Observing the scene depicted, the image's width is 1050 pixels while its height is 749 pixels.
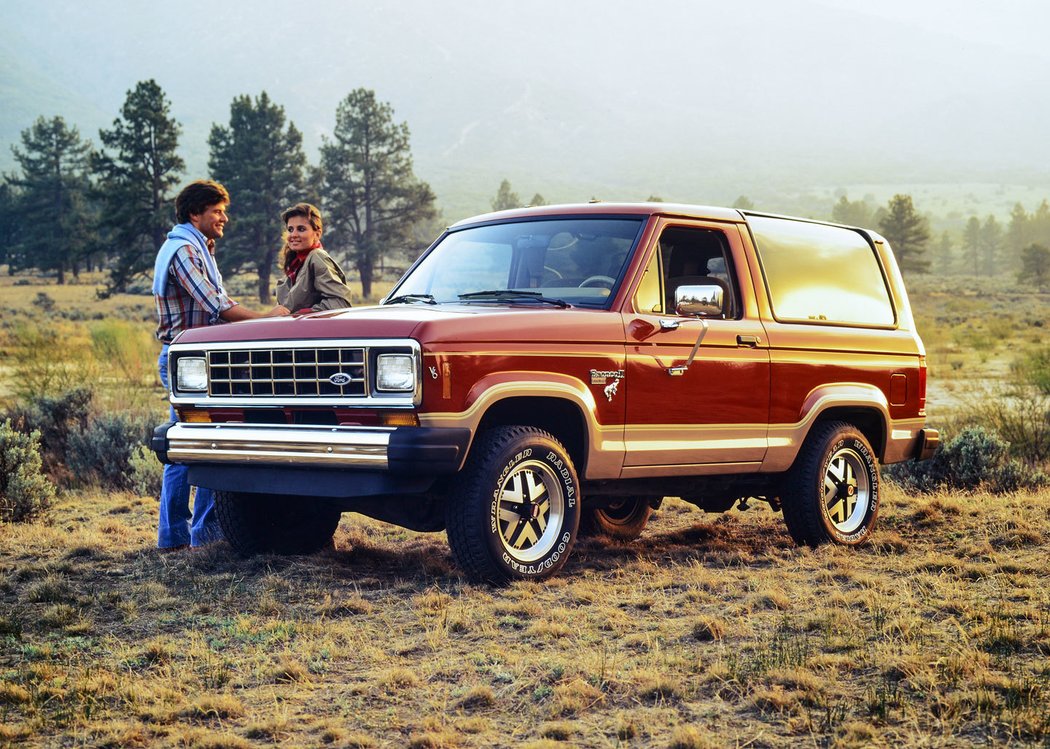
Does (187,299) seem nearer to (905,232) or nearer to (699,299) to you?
(699,299)

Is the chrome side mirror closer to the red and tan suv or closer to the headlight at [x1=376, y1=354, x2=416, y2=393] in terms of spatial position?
the red and tan suv

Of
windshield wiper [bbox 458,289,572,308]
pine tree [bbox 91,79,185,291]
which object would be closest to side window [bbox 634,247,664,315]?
windshield wiper [bbox 458,289,572,308]

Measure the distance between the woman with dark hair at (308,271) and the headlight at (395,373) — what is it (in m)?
1.62

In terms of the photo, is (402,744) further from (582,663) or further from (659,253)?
(659,253)

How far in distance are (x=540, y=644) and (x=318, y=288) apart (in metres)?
3.16

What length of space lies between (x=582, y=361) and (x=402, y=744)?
8.97 feet

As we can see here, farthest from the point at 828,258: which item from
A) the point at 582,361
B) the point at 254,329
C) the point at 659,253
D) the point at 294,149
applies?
the point at 294,149

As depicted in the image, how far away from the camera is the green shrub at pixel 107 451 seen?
38.1 ft

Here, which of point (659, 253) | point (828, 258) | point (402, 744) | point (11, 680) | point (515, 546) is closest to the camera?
point (402, 744)

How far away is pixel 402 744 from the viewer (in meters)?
3.97

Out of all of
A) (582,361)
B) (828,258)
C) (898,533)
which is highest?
(828,258)

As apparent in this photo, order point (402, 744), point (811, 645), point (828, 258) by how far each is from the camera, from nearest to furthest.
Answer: point (402, 744), point (811, 645), point (828, 258)

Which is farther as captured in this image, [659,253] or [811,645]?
[659,253]

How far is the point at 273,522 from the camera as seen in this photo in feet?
24.1
